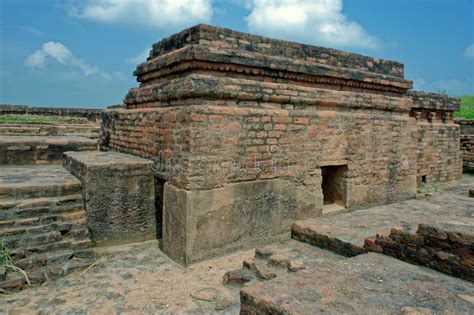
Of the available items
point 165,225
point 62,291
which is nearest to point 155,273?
point 165,225

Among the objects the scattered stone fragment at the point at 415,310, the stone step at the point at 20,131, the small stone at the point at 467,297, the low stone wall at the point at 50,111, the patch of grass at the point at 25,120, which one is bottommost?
the small stone at the point at 467,297

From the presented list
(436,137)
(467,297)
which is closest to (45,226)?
(467,297)

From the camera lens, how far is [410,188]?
772 cm

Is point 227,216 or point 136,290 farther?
point 227,216

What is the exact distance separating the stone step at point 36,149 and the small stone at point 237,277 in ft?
16.6

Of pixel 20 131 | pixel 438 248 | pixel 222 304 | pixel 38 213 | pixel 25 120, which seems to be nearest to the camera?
pixel 438 248

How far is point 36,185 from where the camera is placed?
200 inches

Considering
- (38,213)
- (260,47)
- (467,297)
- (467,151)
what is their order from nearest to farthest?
(467,297)
(38,213)
(260,47)
(467,151)

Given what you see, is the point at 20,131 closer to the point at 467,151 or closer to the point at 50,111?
the point at 50,111

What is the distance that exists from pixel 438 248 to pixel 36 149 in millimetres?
7543

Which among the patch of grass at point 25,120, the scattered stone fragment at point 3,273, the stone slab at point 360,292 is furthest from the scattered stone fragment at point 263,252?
the patch of grass at point 25,120

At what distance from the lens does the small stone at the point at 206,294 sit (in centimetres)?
391

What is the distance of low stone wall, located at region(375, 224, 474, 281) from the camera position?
330 centimetres

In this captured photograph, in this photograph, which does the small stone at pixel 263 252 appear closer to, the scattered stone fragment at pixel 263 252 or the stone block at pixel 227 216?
the scattered stone fragment at pixel 263 252
